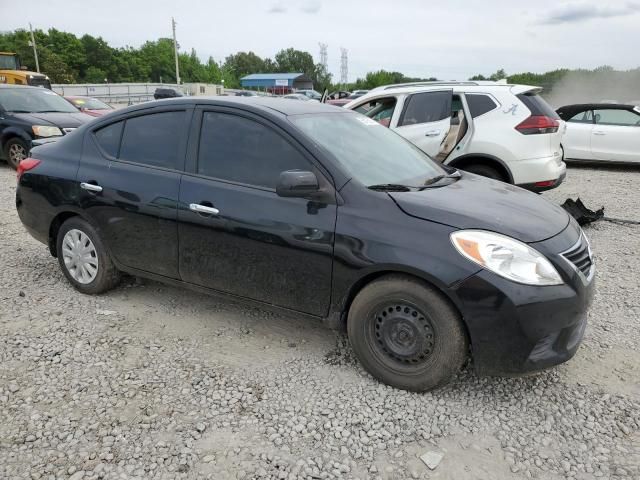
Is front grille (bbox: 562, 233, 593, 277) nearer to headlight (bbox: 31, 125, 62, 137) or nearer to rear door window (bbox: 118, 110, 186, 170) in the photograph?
rear door window (bbox: 118, 110, 186, 170)

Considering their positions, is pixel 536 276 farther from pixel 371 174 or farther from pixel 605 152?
pixel 605 152

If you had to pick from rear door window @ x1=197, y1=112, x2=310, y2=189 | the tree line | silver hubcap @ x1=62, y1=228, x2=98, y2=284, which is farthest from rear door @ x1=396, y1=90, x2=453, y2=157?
the tree line

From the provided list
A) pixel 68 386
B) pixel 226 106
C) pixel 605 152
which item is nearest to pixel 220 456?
pixel 68 386

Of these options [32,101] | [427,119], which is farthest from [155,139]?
[32,101]

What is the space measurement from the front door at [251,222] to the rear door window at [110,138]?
2.61 feet

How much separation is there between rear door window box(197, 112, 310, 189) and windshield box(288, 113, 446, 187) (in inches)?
7.6

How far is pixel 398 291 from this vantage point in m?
2.80

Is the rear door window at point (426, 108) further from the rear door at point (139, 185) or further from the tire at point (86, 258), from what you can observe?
the tire at point (86, 258)

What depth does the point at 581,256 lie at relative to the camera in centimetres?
293

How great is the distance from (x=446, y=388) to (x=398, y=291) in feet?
2.38

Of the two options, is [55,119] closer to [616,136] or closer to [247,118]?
[247,118]

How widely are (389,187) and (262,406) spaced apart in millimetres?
1495

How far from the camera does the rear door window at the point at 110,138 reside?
13.0 feet

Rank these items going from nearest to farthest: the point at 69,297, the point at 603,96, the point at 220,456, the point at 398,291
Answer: the point at 220,456
the point at 398,291
the point at 69,297
the point at 603,96
